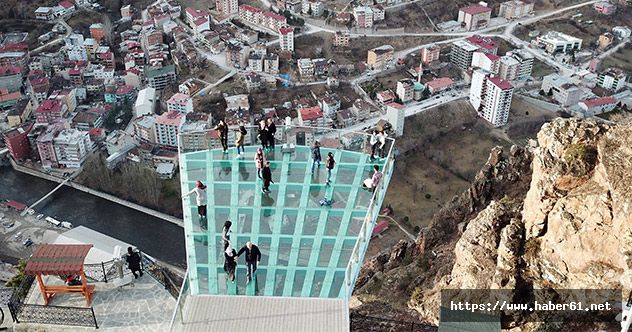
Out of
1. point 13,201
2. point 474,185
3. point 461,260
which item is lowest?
point 13,201

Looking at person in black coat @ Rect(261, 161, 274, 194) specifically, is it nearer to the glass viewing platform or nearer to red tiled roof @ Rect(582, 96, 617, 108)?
the glass viewing platform

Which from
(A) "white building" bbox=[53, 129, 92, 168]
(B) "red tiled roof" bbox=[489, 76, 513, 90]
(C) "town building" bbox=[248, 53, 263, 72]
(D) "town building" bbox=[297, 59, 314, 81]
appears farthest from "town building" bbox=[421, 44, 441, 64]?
(A) "white building" bbox=[53, 129, 92, 168]

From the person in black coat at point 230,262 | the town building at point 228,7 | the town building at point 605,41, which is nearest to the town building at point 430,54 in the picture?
the town building at point 605,41

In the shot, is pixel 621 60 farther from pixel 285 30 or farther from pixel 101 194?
pixel 101 194

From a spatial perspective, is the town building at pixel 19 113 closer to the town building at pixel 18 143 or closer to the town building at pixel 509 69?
the town building at pixel 18 143

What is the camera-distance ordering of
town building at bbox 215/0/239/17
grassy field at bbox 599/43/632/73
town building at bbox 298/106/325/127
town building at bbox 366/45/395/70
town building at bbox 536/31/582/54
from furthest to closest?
town building at bbox 215/0/239/17
town building at bbox 536/31/582/54
grassy field at bbox 599/43/632/73
town building at bbox 366/45/395/70
town building at bbox 298/106/325/127

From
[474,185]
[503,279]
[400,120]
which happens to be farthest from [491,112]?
[503,279]

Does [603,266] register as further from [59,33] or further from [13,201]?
[59,33]
